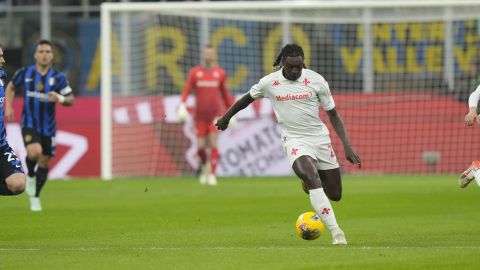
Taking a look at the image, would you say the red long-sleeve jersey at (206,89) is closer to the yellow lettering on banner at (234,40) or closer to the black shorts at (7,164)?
the yellow lettering on banner at (234,40)

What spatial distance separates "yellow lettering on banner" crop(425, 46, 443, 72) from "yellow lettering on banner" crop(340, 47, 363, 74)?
1507mm

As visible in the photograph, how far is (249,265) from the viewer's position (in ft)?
33.6

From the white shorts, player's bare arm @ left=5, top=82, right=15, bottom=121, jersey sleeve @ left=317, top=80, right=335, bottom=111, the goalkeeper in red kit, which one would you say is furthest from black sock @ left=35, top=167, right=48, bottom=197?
jersey sleeve @ left=317, top=80, right=335, bottom=111

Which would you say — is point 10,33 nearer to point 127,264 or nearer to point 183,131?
point 183,131

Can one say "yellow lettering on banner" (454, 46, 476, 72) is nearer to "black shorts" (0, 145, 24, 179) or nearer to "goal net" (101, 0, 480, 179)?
"goal net" (101, 0, 480, 179)

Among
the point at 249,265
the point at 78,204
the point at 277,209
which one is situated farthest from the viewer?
the point at 78,204

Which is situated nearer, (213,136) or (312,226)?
(312,226)

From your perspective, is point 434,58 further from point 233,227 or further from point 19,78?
point 233,227

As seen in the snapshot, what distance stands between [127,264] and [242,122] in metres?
15.2

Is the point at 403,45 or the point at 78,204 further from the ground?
the point at 403,45

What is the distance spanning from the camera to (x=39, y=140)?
57.4ft

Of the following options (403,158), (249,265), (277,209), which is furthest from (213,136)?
(249,265)

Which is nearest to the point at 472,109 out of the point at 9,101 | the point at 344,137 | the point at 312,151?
the point at 344,137

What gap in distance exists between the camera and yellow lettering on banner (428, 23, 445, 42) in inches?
1030
